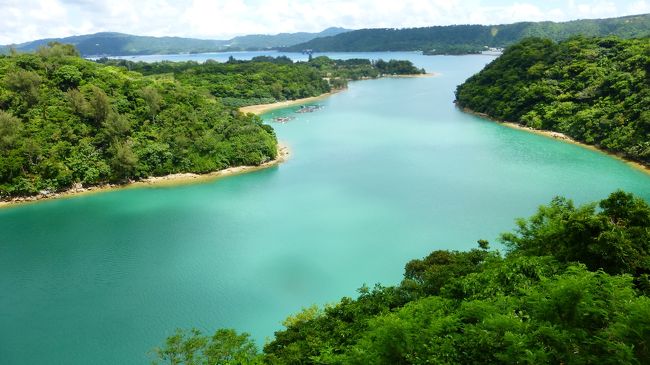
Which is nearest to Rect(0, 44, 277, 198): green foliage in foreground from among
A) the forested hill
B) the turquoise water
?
the turquoise water

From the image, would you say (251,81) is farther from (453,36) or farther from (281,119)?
(453,36)

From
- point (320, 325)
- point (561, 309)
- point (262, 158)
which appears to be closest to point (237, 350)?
point (320, 325)

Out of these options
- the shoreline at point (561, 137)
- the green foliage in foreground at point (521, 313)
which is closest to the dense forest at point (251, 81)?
the shoreline at point (561, 137)

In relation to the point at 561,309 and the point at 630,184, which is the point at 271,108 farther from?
the point at 561,309

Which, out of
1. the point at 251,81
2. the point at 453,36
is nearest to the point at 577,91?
the point at 251,81

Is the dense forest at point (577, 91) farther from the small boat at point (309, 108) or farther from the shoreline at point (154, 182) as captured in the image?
the shoreline at point (154, 182)

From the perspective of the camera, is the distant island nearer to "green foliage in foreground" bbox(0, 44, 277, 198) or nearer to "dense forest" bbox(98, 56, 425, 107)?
"green foliage in foreground" bbox(0, 44, 277, 198)
